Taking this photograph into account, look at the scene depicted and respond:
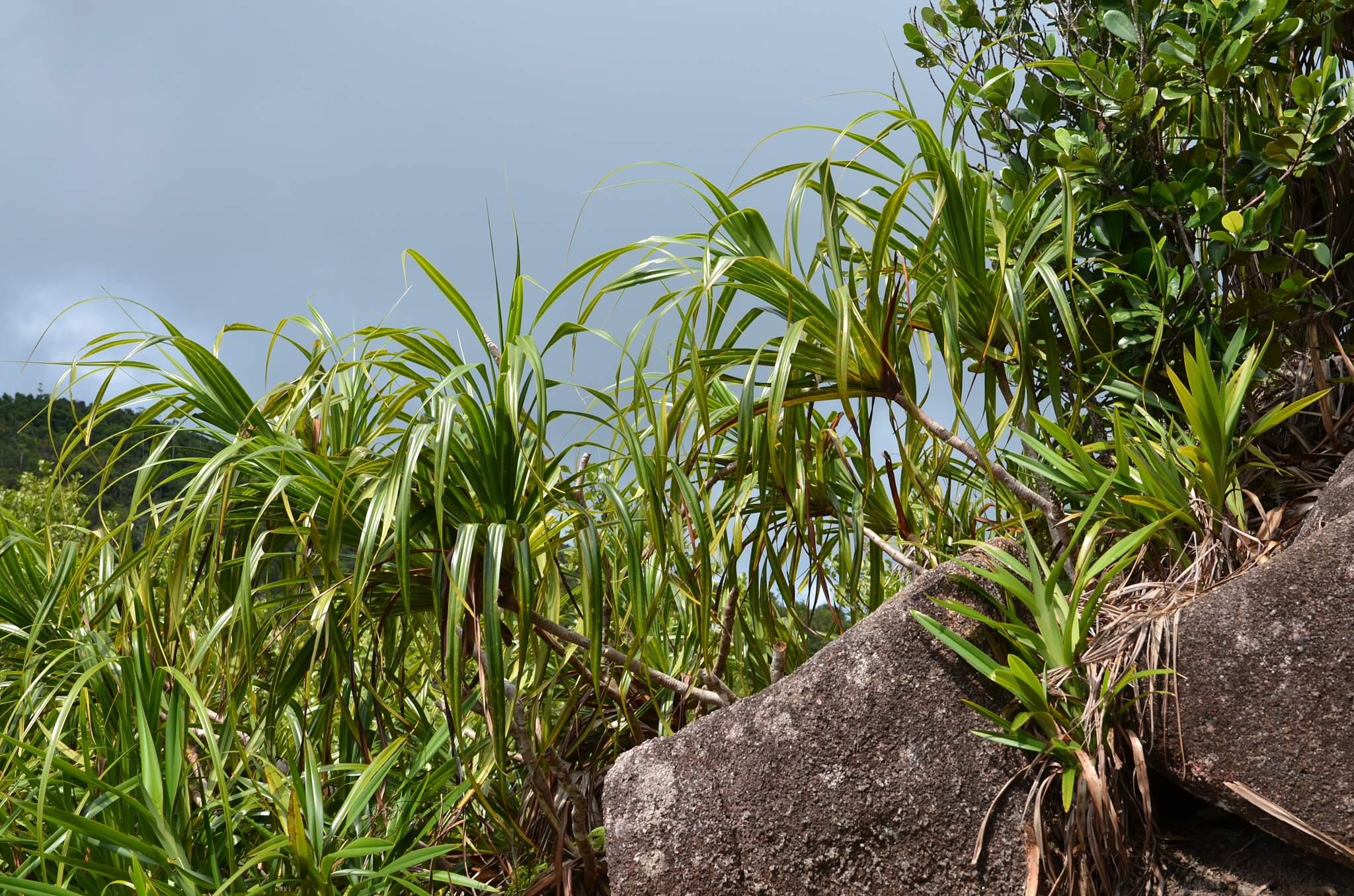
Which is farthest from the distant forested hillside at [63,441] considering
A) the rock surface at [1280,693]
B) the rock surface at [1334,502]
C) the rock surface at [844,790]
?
the rock surface at [1334,502]

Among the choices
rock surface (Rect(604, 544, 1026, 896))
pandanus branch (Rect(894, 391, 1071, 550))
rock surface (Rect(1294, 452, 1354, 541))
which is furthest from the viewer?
pandanus branch (Rect(894, 391, 1071, 550))

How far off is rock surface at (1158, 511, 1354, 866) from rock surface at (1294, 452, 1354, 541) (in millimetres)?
196

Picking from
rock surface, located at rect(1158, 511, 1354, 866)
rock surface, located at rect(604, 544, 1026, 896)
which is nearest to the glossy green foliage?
rock surface, located at rect(1158, 511, 1354, 866)

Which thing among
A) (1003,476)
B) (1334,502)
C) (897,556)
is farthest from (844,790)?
(1334,502)

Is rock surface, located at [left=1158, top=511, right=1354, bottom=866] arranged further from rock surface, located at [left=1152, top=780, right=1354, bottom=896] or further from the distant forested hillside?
the distant forested hillside

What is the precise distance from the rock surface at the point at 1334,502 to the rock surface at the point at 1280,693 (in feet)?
0.64

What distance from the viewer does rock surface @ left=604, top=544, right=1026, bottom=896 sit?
1358 millimetres

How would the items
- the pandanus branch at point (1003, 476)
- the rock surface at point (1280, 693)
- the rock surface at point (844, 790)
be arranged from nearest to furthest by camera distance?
the rock surface at point (1280, 693) < the rock surface at point (844, 790) < the pandanus branch at point (1003, 476)

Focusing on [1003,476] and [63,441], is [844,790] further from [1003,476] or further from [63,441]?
[63,441]

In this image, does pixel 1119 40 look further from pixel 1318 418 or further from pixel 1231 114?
pixel 1318 418

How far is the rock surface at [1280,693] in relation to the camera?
3.91ft

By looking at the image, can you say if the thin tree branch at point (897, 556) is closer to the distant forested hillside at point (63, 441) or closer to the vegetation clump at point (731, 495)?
the vegetation clump at point (731, 495)

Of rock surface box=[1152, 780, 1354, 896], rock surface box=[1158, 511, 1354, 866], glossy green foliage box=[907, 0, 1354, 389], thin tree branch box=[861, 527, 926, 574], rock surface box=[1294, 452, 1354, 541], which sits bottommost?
rock surface box=[1152, 780, 1354, 896]

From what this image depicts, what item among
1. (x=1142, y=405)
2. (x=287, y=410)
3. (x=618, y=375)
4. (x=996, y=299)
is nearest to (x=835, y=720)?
(x=618, y=375)
